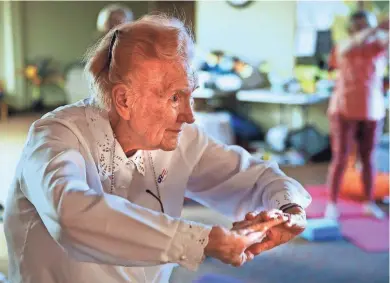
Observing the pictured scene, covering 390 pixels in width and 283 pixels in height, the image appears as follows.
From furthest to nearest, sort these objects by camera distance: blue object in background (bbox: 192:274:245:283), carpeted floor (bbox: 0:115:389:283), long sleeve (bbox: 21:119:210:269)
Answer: carpeted floor (bbox: 0:115:389:283), blue object in background (bbox: 192:274:245:283), long sleeve (bbox: 21:119:210:269)

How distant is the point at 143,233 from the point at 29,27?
10659 millimetres

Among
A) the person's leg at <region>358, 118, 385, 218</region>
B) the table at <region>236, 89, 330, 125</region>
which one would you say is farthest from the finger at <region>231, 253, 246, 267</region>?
the table at <region>236, 89, 330, 125</region>

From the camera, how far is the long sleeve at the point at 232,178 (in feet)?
4.16

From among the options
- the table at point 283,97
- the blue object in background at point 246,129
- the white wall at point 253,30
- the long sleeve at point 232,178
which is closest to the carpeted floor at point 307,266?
the long sleeve at point 232,178

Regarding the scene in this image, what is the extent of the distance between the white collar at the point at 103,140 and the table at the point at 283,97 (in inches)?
201

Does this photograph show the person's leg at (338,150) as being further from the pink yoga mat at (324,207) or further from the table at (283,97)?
the table at (283,97)

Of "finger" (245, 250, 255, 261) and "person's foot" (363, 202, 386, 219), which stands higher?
"finger" (245, 250, 255, 261)

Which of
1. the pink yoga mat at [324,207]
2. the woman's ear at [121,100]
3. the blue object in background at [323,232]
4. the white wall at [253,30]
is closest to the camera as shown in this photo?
the woman's ear at [121,100]

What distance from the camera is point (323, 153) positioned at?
21.2ft

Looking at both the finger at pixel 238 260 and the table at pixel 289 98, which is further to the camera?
the table at pixel 289 98

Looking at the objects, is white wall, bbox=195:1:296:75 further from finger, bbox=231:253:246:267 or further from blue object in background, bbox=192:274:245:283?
finger, bbox=231:253:246:267

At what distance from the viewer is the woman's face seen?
3.43 ft

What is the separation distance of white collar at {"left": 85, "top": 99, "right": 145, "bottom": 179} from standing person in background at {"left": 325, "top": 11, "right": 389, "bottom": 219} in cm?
323

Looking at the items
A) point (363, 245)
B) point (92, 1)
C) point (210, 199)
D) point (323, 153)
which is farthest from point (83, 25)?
point (210, 199)
